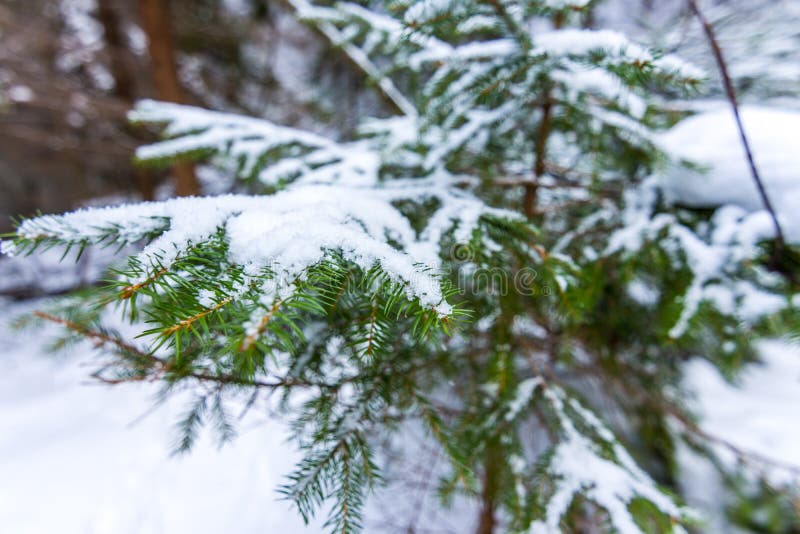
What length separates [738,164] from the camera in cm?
130

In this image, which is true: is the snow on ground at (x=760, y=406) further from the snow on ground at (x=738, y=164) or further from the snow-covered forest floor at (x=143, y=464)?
Answer: the snow on ground at (x=738, y=164)

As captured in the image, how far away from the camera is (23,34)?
3.51 m

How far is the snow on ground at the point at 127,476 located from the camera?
69.4 inches

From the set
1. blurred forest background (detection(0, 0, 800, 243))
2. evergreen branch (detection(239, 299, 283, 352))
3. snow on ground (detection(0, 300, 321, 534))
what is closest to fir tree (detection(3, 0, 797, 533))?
evergreen branch (detection(239, 299, 283, 352))

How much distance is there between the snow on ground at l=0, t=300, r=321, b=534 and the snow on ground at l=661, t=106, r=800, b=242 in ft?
5.87

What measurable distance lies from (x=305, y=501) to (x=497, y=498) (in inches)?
36.0

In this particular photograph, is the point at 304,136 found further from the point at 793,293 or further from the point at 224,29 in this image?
the point at 224,29

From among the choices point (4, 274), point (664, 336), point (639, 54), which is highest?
point (639, 54)

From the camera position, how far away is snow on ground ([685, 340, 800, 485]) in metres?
2.77

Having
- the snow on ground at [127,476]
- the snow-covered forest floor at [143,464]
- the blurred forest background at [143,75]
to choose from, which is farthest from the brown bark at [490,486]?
the blurred forest background at [143,75]

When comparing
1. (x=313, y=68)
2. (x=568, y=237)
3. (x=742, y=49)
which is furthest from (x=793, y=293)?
(x=313, y=68)

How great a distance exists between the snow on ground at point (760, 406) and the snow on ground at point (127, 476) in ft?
9.70

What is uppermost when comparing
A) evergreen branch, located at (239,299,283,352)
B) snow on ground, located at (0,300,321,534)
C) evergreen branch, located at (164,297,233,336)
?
→ evergreen branch, located at (239,299,283,352)

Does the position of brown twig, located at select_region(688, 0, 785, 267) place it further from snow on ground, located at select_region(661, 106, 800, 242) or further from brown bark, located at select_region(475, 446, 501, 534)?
brown bark, located at select_region(475, 446, 501, 534)
